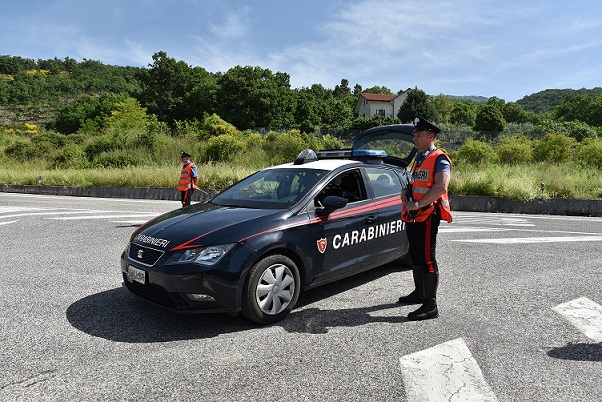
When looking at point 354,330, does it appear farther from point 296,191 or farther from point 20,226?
point 20,226

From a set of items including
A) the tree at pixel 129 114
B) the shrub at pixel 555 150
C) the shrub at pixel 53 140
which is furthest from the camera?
the tree at pixel 129 114

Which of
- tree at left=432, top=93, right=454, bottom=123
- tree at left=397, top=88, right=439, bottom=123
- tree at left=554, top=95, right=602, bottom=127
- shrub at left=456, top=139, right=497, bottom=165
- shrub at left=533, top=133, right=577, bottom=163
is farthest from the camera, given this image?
tree at left=432, top=93, right=454, bottom=123

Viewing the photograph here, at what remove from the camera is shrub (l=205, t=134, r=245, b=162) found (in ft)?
74.1

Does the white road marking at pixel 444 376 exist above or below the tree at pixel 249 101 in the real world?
below

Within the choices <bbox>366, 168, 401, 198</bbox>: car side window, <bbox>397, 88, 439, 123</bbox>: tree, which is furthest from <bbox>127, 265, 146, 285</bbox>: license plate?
<bbox>397, 88, 439, 123</bbox>: tree

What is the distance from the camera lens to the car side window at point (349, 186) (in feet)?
16.0

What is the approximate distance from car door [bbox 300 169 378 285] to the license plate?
1498 mm

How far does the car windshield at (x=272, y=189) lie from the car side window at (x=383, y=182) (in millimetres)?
735

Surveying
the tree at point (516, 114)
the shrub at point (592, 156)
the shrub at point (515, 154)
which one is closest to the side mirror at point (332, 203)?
the shrub at point (592, 156)

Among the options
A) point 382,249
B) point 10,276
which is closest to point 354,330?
point 382,249

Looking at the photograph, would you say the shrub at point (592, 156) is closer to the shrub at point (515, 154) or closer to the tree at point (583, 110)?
the shrub at point (515, 154)

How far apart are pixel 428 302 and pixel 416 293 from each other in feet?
1.26

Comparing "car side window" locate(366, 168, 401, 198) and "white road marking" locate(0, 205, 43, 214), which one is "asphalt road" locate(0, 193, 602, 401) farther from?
"white road marking" locate(0, 205, 43, 214)

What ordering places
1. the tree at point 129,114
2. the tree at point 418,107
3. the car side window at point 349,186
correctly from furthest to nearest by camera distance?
the tree at point 418,107 < the tree at point 129,114 < the car side window at point 349,186
